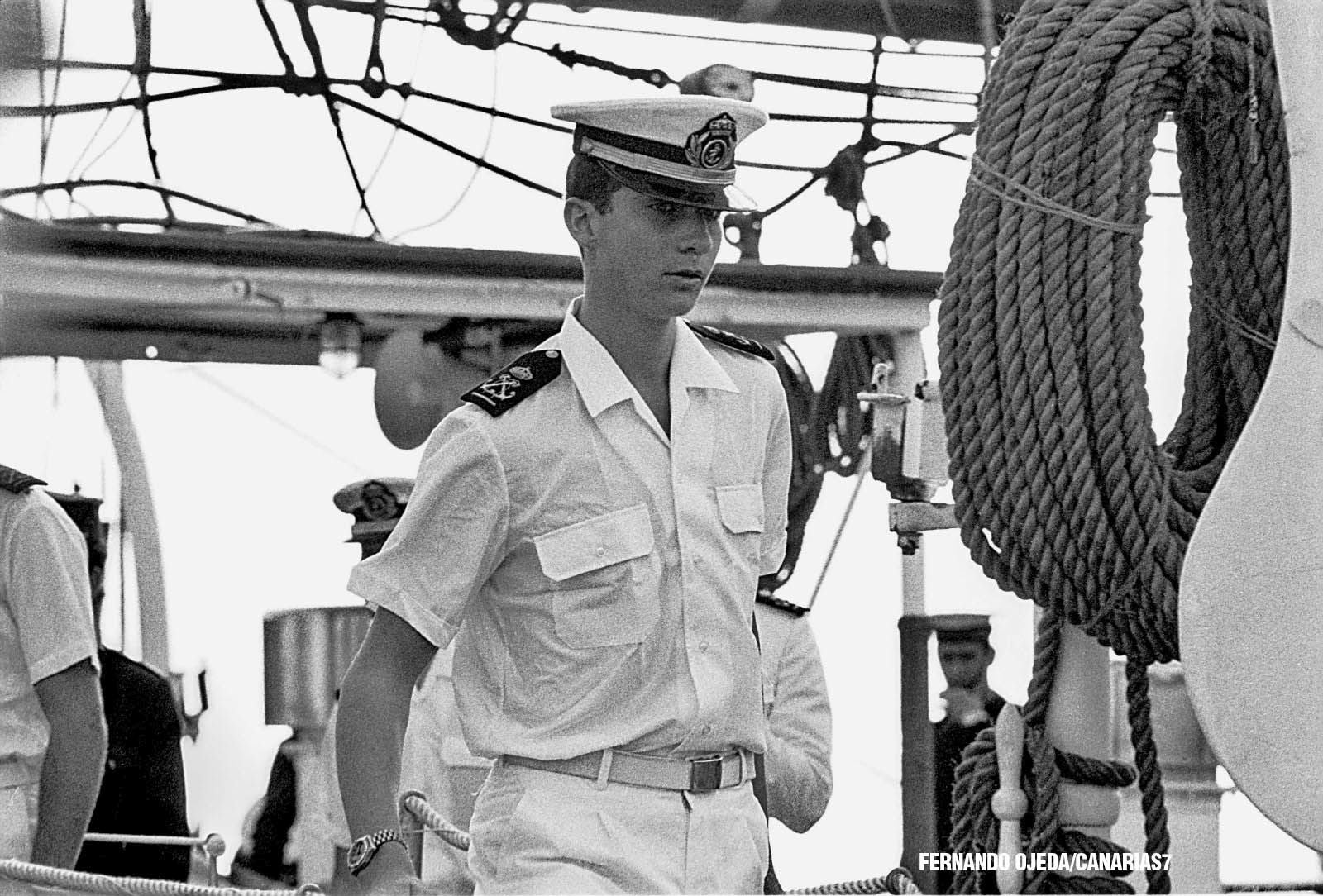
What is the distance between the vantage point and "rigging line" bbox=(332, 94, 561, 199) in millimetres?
5043

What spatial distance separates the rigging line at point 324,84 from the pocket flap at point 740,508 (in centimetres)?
279

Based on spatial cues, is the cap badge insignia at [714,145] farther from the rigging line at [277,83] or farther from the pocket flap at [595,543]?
the rigging line at [277,83]

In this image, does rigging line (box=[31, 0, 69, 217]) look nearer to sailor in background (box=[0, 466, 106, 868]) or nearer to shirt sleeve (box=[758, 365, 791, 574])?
sailor in background (box=[0, 466, 106, 868])

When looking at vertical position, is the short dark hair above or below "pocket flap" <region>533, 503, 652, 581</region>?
above

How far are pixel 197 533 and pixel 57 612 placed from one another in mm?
1666

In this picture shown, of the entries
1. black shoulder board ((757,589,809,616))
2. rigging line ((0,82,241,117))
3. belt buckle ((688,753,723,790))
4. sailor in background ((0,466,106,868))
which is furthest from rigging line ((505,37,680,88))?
belt buckle ((688,753,723,790))

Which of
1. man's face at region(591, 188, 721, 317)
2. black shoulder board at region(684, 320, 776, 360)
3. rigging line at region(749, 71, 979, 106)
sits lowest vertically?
black shoulder board at region(684, 320, 776, 360)

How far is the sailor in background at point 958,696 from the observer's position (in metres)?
4.75

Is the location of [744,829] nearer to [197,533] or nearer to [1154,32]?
[1154,32]

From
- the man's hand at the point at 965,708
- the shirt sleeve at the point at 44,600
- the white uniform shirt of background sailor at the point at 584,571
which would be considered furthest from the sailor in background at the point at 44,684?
the man's hand at the point at 965,708

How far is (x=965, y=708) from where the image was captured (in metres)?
4.73

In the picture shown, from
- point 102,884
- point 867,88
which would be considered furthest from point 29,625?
point 867,88

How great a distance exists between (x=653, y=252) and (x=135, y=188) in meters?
2.98

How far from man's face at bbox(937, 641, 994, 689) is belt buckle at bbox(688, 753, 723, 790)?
8.39ft
